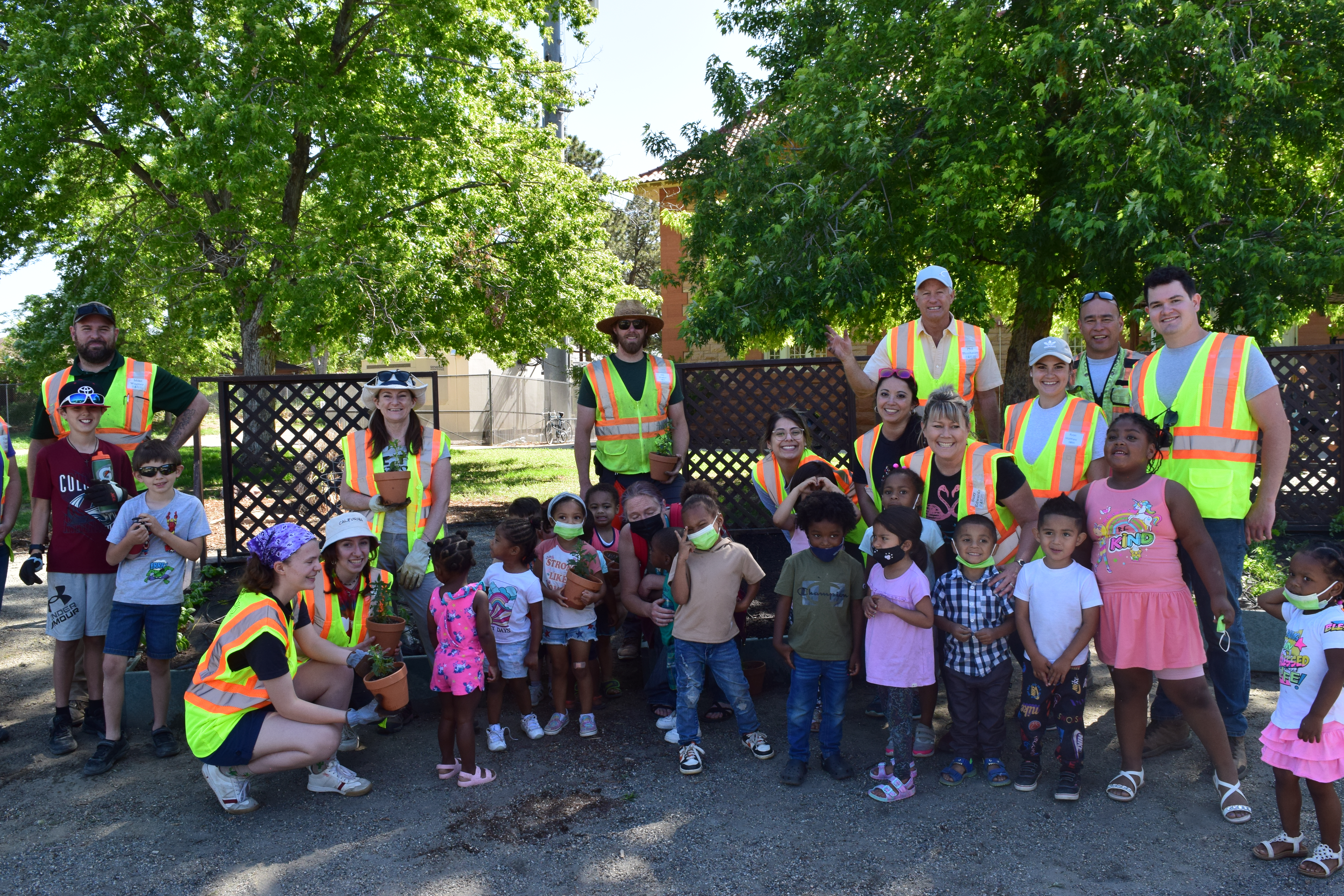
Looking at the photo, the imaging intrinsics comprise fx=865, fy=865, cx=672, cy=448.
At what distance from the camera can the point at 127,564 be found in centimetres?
427

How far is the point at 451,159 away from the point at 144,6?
13.2ft

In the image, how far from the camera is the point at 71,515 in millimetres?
4371

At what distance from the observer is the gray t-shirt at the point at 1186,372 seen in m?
3.65

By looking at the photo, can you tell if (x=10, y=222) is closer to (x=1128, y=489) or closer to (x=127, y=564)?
(x=127, y=564)

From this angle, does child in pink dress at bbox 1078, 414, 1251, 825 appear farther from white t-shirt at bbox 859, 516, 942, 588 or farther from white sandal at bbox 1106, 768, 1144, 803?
white t-shirt at bbox 859, 516, 942, 588

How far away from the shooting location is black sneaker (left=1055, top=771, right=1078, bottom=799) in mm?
3594

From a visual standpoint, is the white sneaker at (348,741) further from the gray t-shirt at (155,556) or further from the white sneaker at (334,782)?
the gray t-shirt at (155,556)

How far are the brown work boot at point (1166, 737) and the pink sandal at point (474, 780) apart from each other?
3.04m

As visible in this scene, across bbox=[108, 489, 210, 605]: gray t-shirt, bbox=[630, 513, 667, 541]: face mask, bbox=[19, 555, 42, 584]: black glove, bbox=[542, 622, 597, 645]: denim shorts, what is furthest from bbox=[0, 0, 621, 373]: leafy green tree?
bbox=[542, 622, 597, 645]: denim shorts

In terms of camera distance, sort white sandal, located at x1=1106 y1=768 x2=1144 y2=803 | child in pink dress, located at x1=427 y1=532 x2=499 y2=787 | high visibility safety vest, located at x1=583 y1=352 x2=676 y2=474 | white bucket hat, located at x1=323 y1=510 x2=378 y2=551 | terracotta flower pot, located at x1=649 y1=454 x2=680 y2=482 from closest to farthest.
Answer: white sandal, located at x1=1106 y1=768 x2=1144 y2=803 → child in pink dress, located at x1=427 y1=532 x2=499 y2=787 → white bucket hat, located at x1=323 y1=510 x2=378 y2=551 → terracotta flower pot, located at x1=649 y1=454 x2=680 y2=482 → high visibility safety vest, located at x1=583 y1=352 x2=676 y2=474

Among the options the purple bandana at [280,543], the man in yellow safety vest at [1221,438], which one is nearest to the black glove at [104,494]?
the purple bandana at [280,543]

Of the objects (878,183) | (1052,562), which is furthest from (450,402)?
(1052,562)

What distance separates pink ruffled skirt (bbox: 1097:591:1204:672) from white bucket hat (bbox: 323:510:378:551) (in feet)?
10.9

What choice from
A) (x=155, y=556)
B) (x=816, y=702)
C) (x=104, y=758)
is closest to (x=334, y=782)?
(x=104, y=758)
